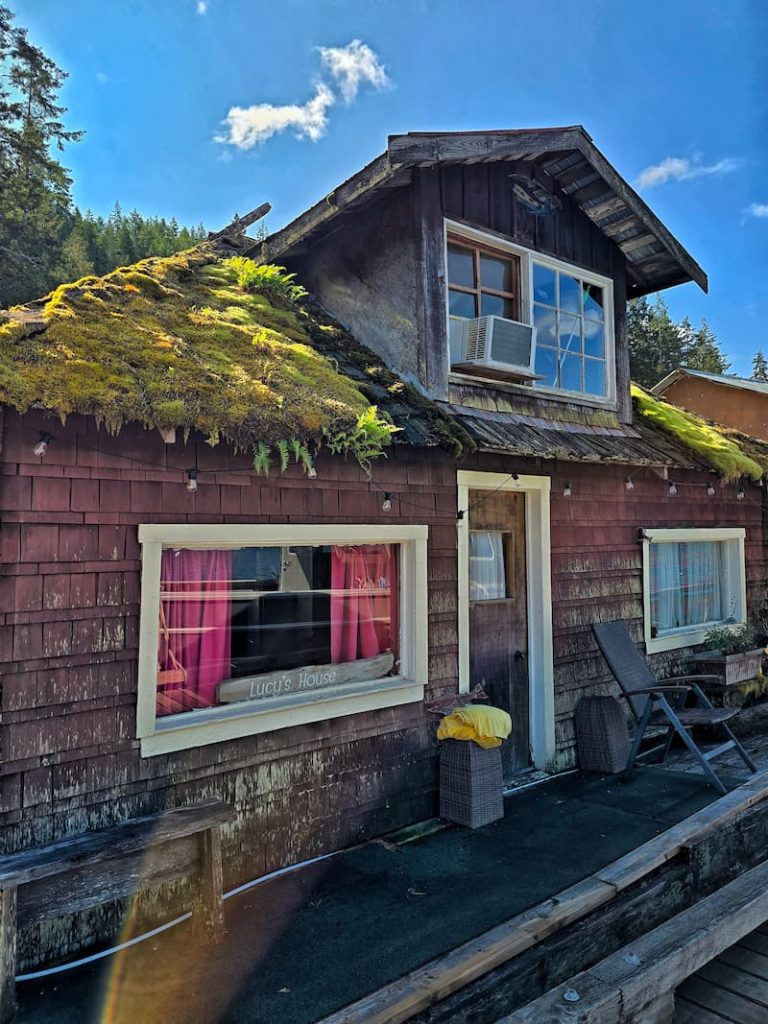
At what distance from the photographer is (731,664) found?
6953mm

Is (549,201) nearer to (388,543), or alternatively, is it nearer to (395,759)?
(388,543)

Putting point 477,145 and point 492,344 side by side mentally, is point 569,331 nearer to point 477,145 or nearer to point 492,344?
point 492,344

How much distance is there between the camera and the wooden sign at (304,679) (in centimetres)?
406

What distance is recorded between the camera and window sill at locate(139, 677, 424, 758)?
359 cm

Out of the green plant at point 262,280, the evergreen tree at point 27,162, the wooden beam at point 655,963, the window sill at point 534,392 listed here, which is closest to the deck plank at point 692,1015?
the wooden beam at point 655,963

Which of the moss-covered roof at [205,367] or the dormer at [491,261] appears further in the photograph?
the dormer at [491,261]

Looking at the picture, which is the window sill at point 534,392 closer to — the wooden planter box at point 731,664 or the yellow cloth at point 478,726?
the yellow cloth at point 478,726

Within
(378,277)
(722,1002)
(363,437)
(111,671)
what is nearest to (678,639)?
(722,1002)

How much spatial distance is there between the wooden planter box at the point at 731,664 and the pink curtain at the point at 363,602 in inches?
159

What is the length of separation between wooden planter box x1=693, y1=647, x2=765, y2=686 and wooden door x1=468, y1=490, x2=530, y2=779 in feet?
8.17

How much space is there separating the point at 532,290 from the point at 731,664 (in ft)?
14.8

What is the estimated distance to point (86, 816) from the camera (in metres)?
3.27

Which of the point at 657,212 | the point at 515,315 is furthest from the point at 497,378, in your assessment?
the point at 657,212

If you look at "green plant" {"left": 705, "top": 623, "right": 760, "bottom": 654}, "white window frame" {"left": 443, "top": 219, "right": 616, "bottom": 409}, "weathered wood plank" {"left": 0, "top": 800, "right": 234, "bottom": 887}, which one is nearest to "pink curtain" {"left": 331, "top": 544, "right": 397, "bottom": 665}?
"weathered wood plank" {"left": 0, "top": 800, "right": 234, "bottom": 887}
